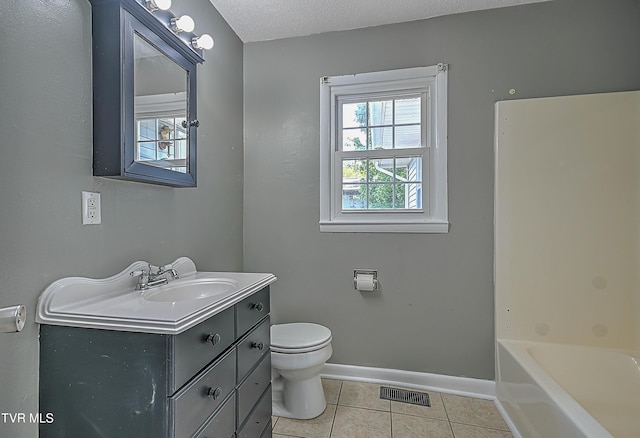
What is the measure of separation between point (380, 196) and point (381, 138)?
0.42 m

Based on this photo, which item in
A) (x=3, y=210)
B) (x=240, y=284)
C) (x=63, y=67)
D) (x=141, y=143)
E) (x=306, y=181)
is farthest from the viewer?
(x=306, y=181)

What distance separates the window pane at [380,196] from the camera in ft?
7.26

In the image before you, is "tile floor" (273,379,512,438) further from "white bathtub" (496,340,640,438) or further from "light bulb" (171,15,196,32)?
"light bulb" (171,15,196,32)

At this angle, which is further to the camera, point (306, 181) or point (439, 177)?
point (306, 181)

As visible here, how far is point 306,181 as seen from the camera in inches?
90.3

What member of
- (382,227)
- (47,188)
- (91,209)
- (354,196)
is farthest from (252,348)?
(354,196)

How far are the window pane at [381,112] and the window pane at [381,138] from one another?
0.05 meters

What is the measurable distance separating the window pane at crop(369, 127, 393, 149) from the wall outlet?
5.55 feet

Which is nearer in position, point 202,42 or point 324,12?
point 202,42

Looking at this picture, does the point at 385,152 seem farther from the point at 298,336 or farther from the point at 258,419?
the point at 258,419

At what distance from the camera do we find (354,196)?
2275 mm

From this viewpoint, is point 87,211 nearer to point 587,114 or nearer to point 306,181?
point 306,181

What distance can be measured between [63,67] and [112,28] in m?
0.23

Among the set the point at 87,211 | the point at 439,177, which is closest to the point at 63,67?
the point at 87,211
